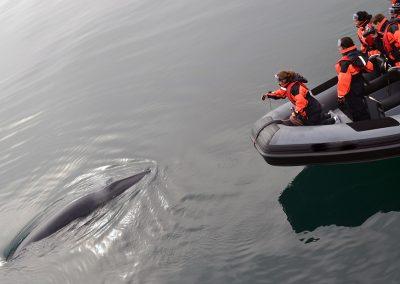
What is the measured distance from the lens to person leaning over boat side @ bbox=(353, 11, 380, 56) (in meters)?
10.2

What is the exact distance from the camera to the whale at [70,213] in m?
10.4

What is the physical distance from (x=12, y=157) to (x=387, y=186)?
12.9m

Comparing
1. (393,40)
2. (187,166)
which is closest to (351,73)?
(393,40)

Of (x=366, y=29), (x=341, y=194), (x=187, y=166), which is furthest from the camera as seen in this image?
(x=187, y=166)

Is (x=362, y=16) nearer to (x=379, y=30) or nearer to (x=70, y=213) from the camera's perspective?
(x=379, y=30)

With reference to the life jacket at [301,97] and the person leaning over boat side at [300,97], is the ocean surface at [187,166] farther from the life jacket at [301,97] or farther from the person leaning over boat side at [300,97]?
the life jacket at [301,97]

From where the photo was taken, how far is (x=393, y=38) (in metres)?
9.59

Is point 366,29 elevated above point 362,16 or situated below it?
below

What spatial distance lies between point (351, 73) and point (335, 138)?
132 cm

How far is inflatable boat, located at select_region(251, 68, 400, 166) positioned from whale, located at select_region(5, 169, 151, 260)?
379 cm

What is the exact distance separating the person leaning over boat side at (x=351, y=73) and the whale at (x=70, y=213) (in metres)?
5.51

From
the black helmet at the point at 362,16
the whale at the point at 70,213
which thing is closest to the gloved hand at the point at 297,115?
the black helmet at the point at 362,16

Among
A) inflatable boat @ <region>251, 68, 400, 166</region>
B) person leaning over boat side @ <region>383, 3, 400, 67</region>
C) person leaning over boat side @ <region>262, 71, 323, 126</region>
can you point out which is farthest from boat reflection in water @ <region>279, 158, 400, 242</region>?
person leaning over boat side @ <region>383, 3, 400, 67</region>

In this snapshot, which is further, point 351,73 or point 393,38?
point 393,38
